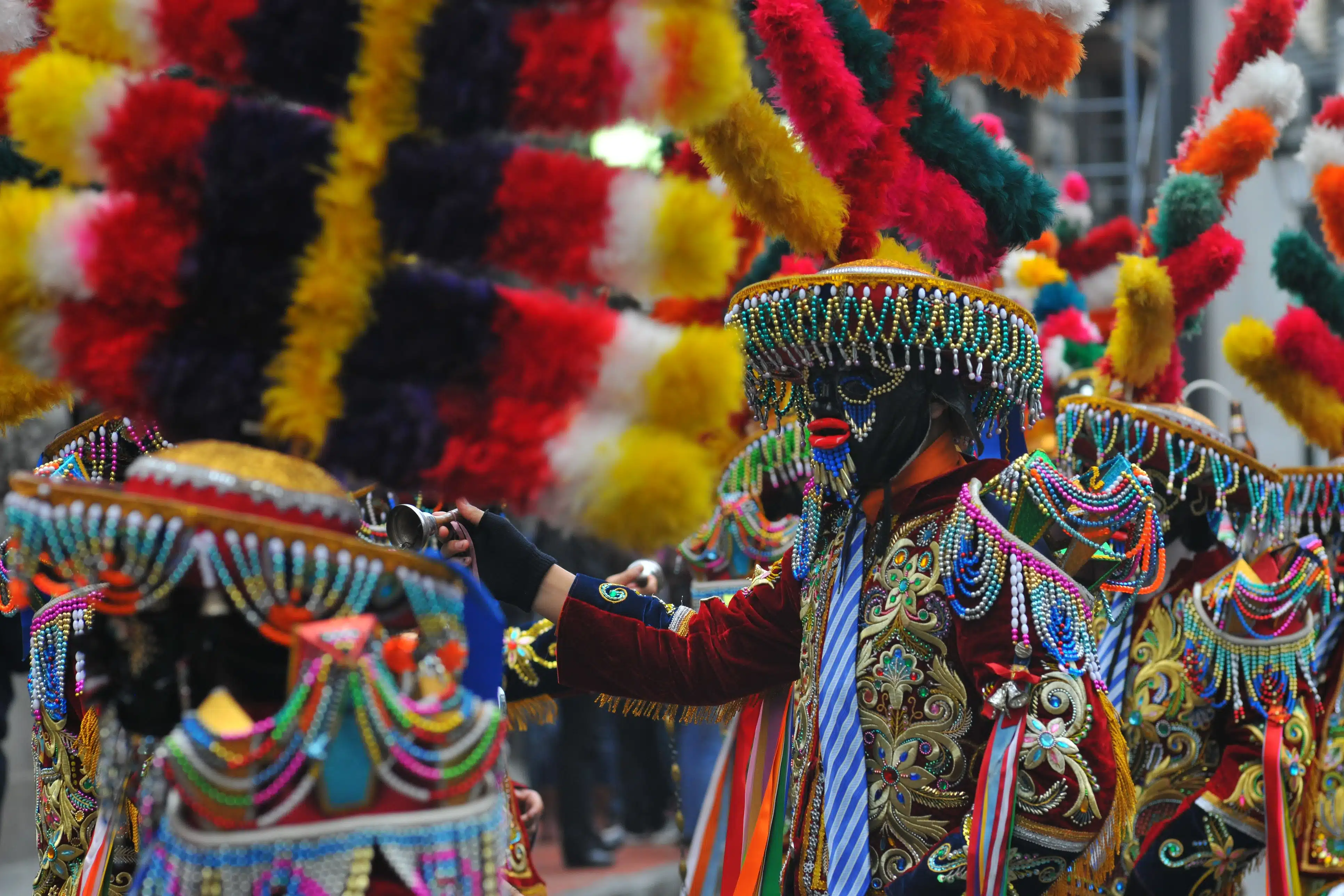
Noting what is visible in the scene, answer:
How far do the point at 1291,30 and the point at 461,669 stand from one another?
14.6ft

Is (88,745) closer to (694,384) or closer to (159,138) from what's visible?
(159,138)

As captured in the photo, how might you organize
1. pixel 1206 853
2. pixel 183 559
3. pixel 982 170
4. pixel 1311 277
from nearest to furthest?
1. pixel 183 559
2. pixel 982 170
3. pixel 1206 853
4. pixel 1311 277

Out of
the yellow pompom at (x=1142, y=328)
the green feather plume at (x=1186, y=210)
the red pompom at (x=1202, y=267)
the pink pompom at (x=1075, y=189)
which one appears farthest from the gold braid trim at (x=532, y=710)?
the pink pompom at (x=1075, y=189)

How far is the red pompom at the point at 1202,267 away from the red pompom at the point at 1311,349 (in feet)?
1.96

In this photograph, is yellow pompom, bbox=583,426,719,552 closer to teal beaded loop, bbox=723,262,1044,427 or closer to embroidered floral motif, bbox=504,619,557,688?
teal beaded loop, bbox=723,262,1044,427

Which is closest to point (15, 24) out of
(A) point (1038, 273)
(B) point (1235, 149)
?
(B) point (1235, 149)

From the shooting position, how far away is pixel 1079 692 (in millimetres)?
2902

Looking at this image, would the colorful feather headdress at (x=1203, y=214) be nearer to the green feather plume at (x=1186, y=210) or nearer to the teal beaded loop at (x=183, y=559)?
the green feather plume at (x=1186, y=210)

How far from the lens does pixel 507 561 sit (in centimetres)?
324

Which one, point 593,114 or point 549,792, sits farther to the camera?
point 549,792

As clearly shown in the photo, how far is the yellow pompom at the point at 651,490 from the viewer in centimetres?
202

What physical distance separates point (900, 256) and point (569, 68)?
1400mm

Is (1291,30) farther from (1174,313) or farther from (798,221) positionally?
(798,221)

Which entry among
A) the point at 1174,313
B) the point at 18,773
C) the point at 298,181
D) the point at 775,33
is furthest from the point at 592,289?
the point at 18,773
